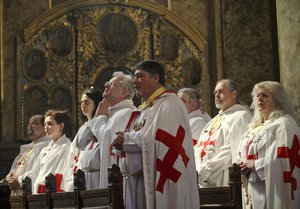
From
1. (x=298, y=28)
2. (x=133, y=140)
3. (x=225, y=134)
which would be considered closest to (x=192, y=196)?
(x=133, y=140)

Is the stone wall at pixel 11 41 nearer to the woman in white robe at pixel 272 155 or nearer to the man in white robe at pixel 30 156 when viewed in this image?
the man in white robe at pixel 30 156

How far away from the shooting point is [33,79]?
50.3 ft

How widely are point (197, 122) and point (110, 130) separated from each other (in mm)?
2066

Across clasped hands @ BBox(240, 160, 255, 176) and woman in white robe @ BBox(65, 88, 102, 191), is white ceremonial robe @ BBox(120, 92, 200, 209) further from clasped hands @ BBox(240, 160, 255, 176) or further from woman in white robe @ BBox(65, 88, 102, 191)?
woman in white robe @ BBox(65, 88, 102, 191)

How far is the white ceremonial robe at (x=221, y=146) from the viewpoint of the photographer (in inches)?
374

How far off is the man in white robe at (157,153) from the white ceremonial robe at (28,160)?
484cm

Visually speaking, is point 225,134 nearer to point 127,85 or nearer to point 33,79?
point 127,85

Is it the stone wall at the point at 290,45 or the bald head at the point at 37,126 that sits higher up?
the stone wall at the point at 290,45

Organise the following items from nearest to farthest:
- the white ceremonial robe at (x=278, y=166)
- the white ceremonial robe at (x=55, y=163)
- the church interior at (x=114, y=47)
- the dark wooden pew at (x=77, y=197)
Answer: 1. the dark wooden pew at (x=77, y=197)
2. the white ceremonial robe at (x=278, y=166)
3. the white ceremonial robe at (x=55, y=163)
4. the church interior at (x=114, y=47)

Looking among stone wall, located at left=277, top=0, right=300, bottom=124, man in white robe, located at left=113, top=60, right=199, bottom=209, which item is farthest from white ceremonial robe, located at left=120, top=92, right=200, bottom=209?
stone wall, located at left=277, top=0, right=300, bottom=124

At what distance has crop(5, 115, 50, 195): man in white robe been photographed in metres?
12.4

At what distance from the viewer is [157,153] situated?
736 centimetres

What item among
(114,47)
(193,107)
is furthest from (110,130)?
(114,47)

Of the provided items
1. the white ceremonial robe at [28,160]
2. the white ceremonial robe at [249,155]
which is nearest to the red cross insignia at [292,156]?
the white ceremonial robe at [249,155]
